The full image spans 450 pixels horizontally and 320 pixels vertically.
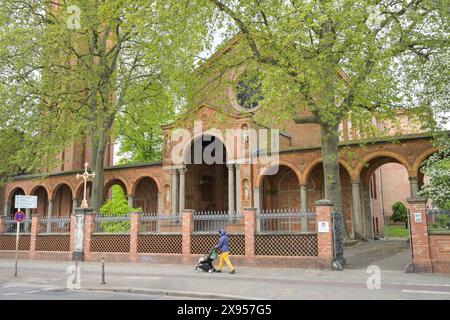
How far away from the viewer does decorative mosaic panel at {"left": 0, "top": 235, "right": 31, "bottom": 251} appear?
68.2 feet

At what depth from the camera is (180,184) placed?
84.4ft

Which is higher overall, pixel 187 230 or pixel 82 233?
pixel 187 230

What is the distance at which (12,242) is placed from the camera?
21469 mm

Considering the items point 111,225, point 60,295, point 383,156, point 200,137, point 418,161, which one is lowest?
point 60,295

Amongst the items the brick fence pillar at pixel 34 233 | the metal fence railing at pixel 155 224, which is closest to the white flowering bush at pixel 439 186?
the metal fence railing at pixel 155 224

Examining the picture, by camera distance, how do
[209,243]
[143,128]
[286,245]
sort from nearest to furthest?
[286,245] → [209,243] → [143,128]

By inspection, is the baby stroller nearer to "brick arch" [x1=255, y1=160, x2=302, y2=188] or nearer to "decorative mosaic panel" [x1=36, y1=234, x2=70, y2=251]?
"decorative mosaic panel" [x1=36, y1=234, x2=70, y2=251]

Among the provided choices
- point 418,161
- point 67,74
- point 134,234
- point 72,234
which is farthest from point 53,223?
point 418,161

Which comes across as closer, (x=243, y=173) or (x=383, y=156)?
(x=383, y=156)

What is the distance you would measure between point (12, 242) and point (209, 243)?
12.0 meters

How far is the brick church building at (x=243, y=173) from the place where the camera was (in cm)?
2112

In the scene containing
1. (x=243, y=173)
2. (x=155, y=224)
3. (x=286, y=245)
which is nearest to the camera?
(x=286, y=245)

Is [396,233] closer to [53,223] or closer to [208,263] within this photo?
[208,263]
